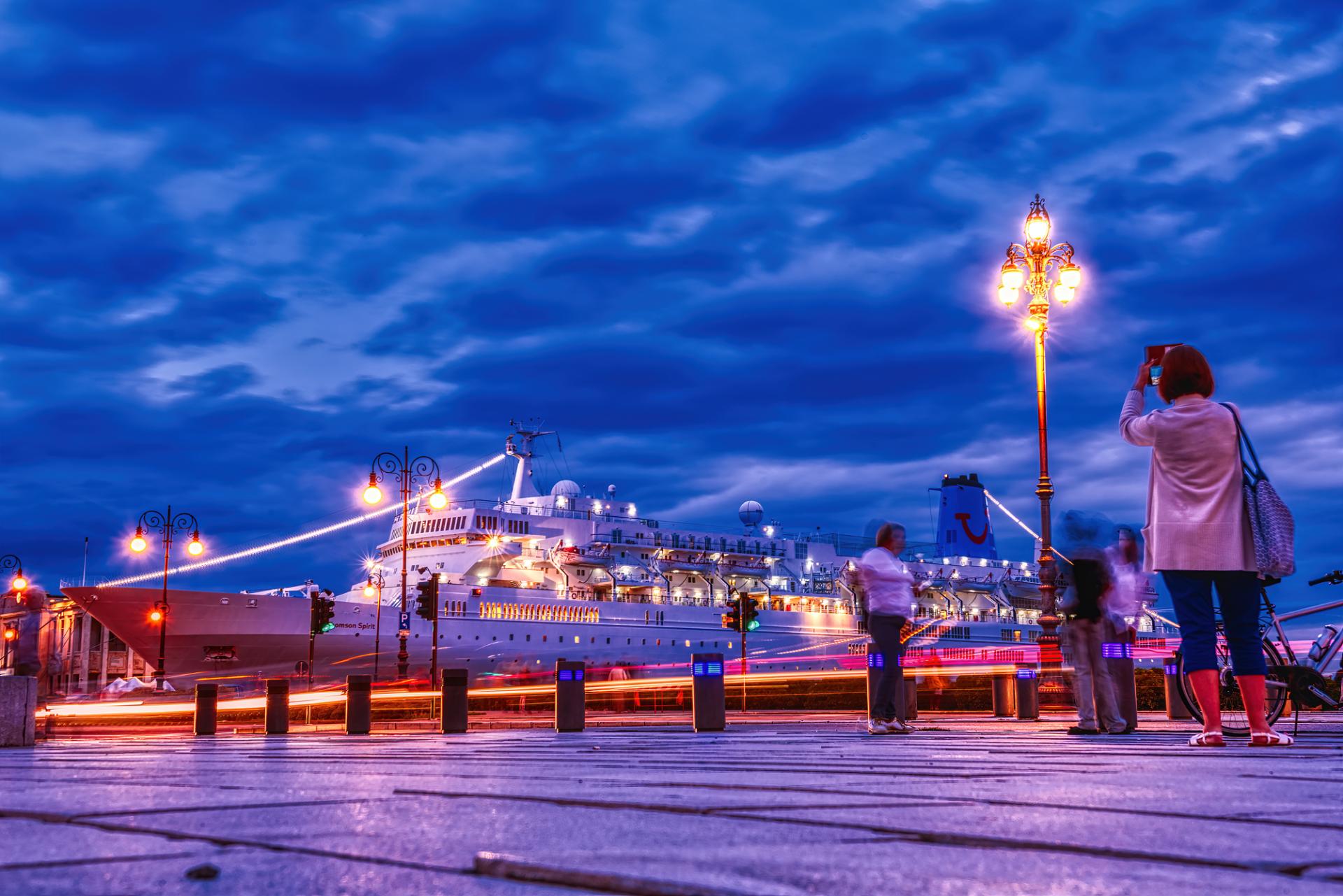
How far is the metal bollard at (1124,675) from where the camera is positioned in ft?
29.3

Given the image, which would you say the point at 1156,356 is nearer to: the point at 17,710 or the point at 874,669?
the point at 874,669

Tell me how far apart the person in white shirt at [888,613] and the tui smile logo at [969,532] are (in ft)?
184

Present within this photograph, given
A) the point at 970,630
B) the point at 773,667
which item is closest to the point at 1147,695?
the point at 773,667

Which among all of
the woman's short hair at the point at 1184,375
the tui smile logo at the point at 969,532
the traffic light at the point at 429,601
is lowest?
the traffic light at the point at 429,601

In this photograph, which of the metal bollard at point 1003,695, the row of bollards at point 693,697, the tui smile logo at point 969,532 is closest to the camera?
the row of bollards at point 693,697

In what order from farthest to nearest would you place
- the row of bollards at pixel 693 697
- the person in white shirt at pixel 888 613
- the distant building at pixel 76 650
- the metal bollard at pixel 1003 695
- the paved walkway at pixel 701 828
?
the distant building at pixel 76 650, the metal bollard at pixel 1003 695, the row of bollards at pixel 693 697, the person in white shirt at pixel 888 613, the paved walkway at pixel 701 828

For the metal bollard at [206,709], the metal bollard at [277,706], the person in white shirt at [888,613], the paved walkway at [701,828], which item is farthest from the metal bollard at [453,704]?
the paved walkway at [701,828]

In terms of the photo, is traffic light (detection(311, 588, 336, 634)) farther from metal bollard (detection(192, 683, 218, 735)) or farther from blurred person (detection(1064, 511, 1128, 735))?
blurred person (detection(1064, 511, 1128, 735))

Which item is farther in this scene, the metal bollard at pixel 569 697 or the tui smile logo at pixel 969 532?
the tui smile logo at pixel 969 532

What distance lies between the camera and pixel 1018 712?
550 inches

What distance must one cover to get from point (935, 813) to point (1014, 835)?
451 millimetres

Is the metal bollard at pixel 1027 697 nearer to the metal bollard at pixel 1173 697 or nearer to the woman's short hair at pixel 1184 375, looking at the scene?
the metal bollard at pixel 1173 697

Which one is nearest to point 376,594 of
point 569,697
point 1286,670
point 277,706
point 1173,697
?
point 277,706

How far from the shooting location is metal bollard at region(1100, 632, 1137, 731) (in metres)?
8.95
